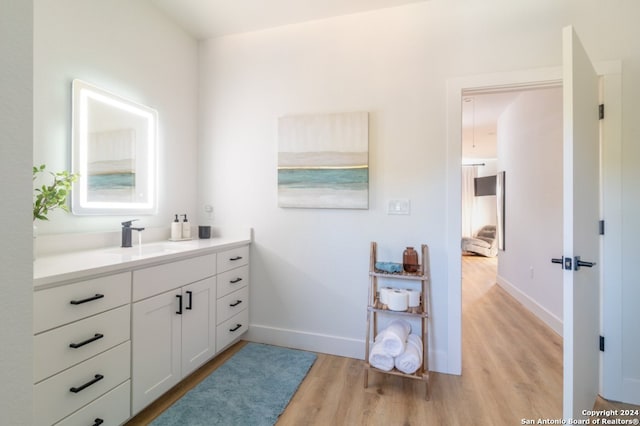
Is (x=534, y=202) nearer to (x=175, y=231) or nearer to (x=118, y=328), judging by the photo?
(x=175, y=231)

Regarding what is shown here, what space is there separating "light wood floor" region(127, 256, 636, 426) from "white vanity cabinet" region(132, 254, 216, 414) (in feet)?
0.55

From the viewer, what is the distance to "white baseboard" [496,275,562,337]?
2.65 m

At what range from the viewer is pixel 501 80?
190cm

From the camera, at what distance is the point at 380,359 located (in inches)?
70.8

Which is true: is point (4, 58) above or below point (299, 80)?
below

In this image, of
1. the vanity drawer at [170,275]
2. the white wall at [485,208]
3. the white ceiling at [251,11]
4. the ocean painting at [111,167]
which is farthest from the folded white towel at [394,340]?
the white wall at [485,208]

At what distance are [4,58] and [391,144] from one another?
2.00 meters

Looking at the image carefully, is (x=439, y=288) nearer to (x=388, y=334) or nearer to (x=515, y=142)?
(x=388, y=334)

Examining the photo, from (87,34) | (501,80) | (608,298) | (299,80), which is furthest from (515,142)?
(87,34)

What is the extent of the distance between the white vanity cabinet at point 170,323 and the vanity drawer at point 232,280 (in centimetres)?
9

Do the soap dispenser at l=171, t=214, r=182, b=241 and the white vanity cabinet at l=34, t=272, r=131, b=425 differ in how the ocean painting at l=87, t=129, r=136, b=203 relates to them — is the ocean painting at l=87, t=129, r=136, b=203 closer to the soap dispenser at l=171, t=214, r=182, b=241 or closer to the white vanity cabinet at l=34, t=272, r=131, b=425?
the soap dispenser at l=171, t=214, r=182, b=241

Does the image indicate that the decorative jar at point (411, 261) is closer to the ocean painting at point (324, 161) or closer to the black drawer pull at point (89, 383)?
A: the ocean painting at point (324, 161)

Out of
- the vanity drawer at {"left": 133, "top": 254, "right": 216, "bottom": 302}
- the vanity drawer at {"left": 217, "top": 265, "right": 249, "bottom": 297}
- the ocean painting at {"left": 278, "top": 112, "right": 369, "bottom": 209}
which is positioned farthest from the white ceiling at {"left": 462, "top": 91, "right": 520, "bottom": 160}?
the vanity drawer at {"left": 133, "top": 254, "right": 216, "bottom": 302}

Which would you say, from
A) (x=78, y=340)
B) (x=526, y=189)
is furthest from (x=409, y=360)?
(x=526, y=189)
